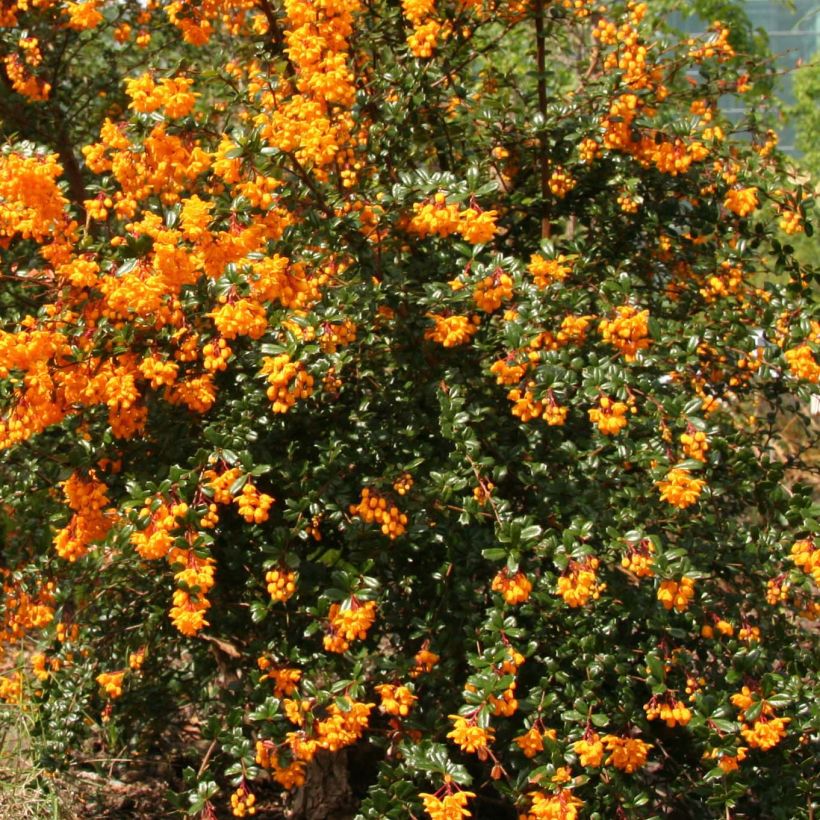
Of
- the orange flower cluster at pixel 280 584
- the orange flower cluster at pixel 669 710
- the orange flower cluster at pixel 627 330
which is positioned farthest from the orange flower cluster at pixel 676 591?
the orange flower cluster at pixel 280 584

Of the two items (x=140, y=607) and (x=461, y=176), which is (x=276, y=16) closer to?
(x=461, y=176)

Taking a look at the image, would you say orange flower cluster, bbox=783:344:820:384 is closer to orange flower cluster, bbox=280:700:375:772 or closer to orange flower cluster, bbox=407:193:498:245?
orange flower cluster, bbox=407:193:498:245

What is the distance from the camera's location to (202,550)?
2855 millimetres

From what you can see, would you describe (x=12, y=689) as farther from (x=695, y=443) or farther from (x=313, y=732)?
(x=695, y=443)

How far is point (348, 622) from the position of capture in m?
2.95

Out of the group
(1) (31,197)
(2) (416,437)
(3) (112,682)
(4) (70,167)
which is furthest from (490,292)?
(4) (70,167)

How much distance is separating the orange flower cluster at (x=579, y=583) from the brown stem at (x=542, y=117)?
57.6 inches

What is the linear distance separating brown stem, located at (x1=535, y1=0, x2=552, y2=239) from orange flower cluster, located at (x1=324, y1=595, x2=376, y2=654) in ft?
5.25

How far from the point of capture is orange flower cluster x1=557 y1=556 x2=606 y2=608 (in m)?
2.83

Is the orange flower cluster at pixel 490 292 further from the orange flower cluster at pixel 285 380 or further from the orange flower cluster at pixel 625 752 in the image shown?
the orange flower cluster at pixel 625 752

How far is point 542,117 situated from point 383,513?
154 cm

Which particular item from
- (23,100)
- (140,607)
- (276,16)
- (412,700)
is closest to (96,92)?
(23,100)

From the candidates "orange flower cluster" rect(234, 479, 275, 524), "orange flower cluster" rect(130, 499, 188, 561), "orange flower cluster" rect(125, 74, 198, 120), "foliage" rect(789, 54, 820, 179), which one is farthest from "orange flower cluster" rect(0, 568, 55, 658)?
"foliage" rect(789, 54, 820, 179)

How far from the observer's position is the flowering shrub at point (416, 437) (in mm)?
3012
